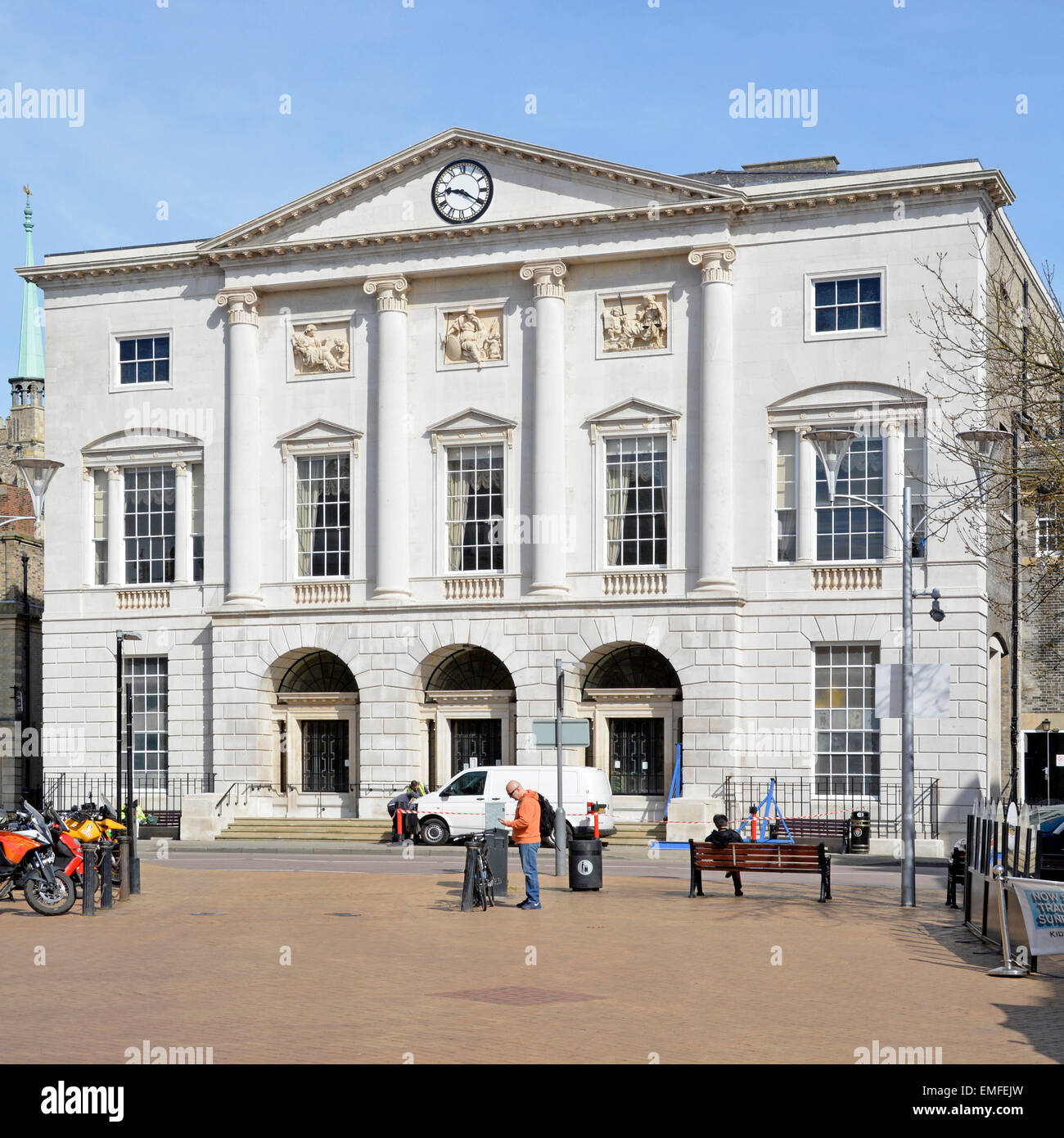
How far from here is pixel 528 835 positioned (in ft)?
79.8

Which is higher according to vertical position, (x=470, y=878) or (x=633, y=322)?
(x=633, y=322)

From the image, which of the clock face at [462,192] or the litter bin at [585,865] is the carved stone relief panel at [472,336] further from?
the litter bin at [585,865]

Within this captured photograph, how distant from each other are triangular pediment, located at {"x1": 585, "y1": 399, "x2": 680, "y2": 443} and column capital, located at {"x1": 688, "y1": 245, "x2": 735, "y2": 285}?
3558mm

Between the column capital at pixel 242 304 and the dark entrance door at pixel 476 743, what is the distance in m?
13.0

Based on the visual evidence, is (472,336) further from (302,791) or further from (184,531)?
(302,791)

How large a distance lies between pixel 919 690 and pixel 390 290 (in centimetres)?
2409

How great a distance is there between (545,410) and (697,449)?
13.9 ft

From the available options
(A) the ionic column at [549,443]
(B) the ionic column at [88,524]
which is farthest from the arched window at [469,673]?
(B) the ionic column at [88,524]

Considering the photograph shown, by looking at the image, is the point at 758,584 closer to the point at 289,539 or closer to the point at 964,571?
the point at 964,571

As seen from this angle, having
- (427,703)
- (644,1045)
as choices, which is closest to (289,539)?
(427,703)

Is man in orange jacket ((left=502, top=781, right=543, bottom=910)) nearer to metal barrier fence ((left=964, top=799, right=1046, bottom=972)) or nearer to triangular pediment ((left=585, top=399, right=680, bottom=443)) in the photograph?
metal barrier fence ((left=964, top=799, right=1046, bottom=972))

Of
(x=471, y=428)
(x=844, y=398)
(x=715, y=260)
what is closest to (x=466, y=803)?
(x=471, y=428)

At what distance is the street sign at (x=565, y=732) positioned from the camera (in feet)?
94.9

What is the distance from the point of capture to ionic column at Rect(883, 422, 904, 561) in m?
39.8
